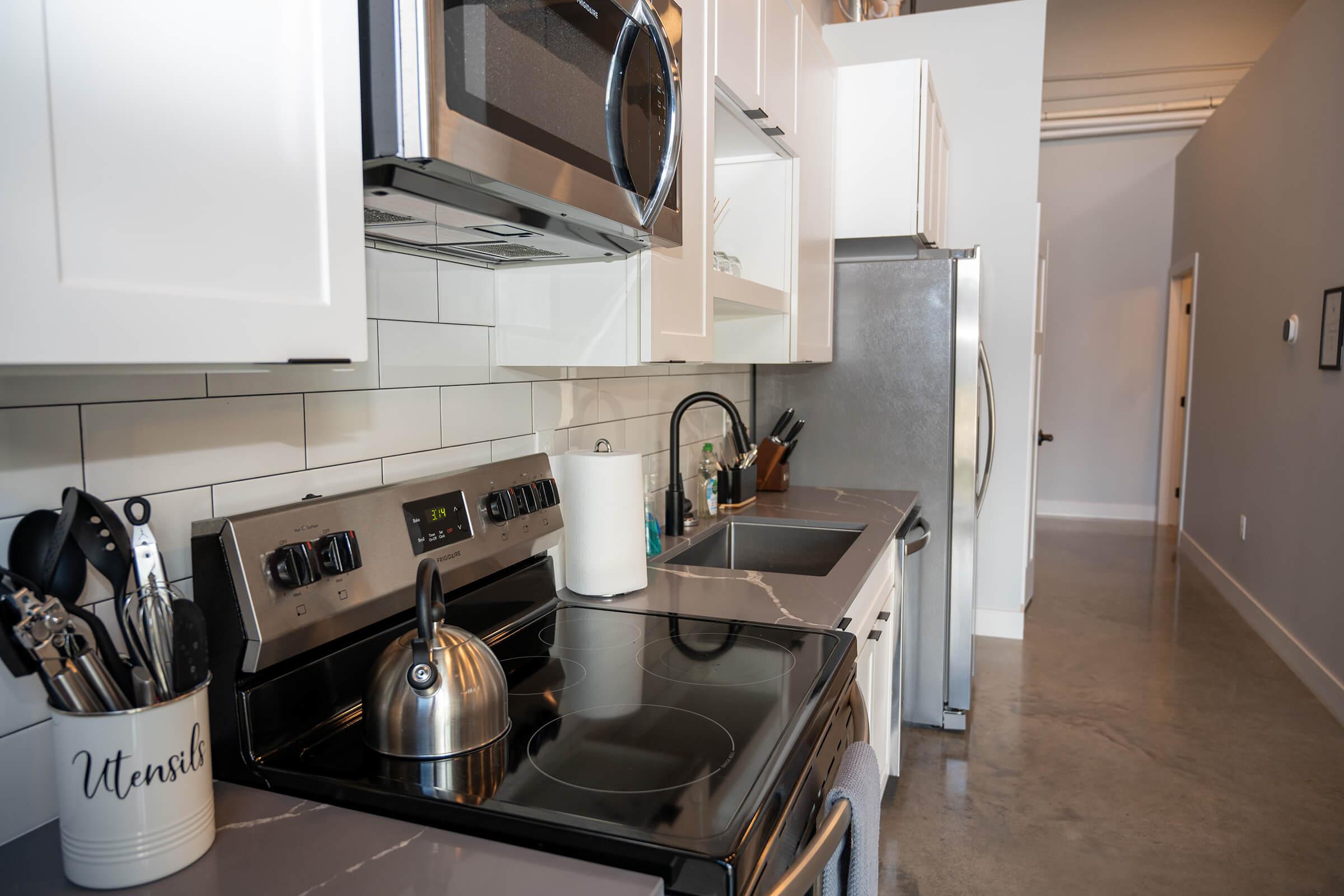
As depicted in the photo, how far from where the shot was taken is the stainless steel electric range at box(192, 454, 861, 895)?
2.86 ft

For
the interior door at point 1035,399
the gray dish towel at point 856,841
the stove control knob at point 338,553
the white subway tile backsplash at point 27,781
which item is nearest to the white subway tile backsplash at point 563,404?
the stove control knob at point 338,553

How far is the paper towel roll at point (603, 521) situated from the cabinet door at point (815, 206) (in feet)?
3.11

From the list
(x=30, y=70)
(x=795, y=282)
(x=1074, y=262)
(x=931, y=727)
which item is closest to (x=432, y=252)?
(x=30, y=70)

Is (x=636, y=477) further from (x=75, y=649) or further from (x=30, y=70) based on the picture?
(x=30, y=70)

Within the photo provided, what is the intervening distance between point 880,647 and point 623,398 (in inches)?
35.0

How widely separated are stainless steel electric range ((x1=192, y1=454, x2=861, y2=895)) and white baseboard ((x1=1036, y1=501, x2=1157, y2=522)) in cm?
656

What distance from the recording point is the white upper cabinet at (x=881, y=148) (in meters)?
2.82

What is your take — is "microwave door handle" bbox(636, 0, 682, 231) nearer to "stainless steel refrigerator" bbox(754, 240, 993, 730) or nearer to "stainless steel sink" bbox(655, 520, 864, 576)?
"stainless steel sink" bbox(655, 520, 864, 576)

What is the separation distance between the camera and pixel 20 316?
1.73 ft

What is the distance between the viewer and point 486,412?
1550 mm

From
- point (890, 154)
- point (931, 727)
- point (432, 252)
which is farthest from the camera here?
point (931, 727)

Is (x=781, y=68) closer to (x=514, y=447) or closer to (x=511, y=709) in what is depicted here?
(x=514, y=447)

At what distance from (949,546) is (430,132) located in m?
2.60

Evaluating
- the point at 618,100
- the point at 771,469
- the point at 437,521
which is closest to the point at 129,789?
the point at 437,521
